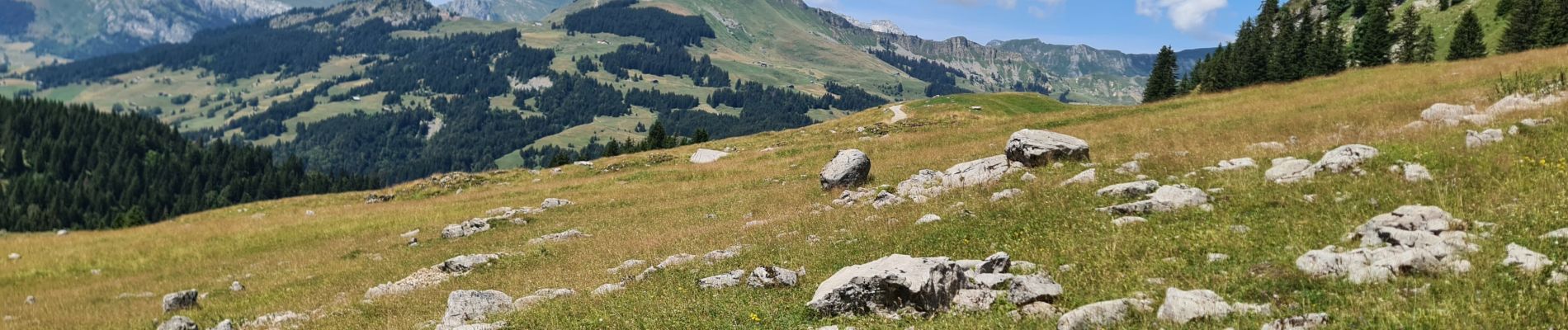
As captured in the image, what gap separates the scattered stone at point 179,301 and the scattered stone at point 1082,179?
21964mm

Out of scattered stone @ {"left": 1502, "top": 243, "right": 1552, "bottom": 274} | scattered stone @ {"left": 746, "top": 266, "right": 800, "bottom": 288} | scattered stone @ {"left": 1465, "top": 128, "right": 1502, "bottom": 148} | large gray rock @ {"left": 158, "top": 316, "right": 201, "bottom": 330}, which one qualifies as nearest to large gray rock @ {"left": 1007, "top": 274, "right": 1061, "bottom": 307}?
scattered stone @ {"left": 746, "top": 266, "right": 800, "bottom": 288}

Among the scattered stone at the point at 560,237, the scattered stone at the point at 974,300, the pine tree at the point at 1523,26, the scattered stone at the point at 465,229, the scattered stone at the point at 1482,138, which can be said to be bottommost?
the scattered stone at the point at 465,229

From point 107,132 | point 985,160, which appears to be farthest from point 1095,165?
point 107,132

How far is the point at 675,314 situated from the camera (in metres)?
11.0

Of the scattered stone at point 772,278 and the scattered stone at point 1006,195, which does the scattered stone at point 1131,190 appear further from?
the scattered stone at point 772,278

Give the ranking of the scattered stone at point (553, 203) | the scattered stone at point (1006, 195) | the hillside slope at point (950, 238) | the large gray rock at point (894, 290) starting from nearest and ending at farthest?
1. the hillside slope at point (950, 238)
2. the large gray rock at point (894, 290)
3. the scattered stone at point (1006, 195)
4. the scattered stone at point (553, 203)

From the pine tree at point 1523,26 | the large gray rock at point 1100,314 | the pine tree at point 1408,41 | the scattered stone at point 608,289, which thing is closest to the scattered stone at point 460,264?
the scattered stone at point 608,289

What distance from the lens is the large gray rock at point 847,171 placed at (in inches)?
1043

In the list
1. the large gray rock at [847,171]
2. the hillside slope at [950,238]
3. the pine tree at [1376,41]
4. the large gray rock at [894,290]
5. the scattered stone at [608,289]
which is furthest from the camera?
the pine tree at [1376,41]

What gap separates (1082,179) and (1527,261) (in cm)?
1031

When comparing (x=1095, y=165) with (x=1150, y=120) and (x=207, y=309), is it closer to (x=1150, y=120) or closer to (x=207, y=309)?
(x=1150, y=120)

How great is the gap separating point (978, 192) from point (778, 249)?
6.20 meters

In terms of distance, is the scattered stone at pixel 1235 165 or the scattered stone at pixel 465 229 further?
the scattered stone at pixel 465 229

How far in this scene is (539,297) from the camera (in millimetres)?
14141
